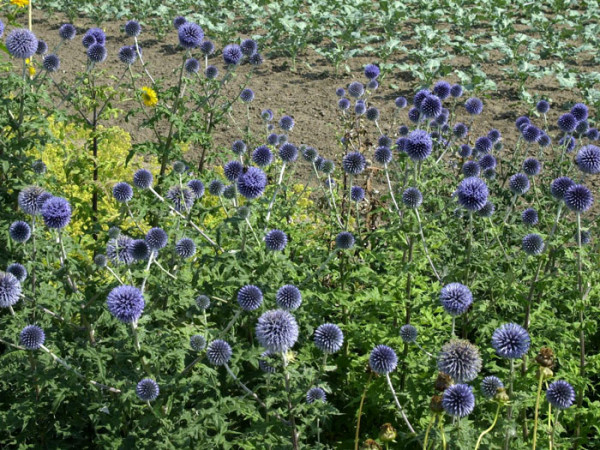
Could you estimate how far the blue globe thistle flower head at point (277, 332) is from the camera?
9.75ft

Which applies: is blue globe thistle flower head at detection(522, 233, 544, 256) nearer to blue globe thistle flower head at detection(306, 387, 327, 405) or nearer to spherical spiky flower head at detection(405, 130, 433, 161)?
spherical spiky flower head at detection(405, 130, 433, 161)

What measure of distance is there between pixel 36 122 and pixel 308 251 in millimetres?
1804

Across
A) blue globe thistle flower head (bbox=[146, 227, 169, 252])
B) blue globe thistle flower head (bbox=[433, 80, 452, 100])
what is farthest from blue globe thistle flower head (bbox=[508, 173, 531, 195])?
blue globe thistle flower head (bbox=[146, 227, 169, 252])

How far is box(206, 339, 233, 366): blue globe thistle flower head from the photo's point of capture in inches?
124

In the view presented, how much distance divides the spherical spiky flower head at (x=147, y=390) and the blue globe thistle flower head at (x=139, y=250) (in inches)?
29.7

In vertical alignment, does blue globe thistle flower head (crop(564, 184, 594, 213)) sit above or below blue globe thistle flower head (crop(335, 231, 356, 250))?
above

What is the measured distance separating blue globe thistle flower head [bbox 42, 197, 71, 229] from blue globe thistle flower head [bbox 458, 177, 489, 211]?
2.02 meters

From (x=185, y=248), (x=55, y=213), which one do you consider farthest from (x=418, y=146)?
(x=55, y=213)

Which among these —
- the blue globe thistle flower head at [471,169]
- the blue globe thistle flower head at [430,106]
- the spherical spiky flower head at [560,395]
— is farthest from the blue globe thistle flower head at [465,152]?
the spherical spiky flower head at [560,395]

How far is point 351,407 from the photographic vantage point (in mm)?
4086

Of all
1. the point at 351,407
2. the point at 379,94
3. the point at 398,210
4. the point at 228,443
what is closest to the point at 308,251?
the point at 398,210

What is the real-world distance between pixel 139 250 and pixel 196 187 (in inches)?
34.0

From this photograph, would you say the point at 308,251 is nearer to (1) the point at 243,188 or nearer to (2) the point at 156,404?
(1) the point at 243,188

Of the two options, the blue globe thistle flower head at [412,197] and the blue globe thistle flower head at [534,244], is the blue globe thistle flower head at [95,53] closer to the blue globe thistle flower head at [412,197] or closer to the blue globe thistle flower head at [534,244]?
the blue globe thistle flower head at [412,197]
